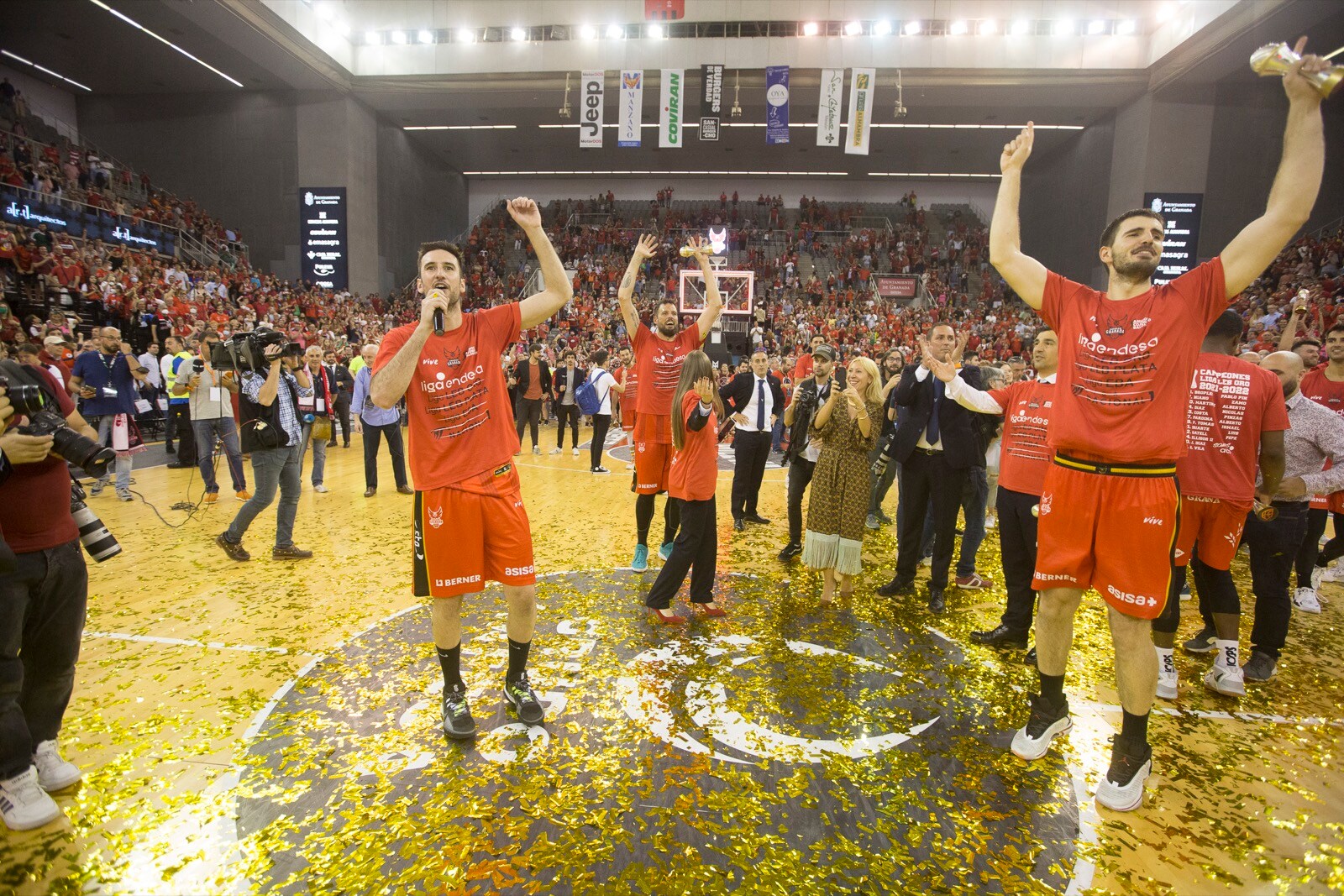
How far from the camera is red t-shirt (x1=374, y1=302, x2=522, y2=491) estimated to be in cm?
287

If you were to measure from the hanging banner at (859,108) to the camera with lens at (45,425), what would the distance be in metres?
18.3

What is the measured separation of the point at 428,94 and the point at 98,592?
881 inches

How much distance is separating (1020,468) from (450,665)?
3.39 m

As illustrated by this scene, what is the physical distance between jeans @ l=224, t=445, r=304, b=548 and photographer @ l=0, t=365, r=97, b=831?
9.34 ft

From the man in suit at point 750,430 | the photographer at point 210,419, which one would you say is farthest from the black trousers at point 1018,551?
the photographer at point 210,419

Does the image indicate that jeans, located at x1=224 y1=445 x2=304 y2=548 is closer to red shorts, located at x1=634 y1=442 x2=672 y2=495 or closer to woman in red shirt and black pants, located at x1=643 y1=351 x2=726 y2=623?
red shorts, located at x1=634 y1=442 x2=672 y2=495

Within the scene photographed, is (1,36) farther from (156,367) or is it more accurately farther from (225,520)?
(225,520)

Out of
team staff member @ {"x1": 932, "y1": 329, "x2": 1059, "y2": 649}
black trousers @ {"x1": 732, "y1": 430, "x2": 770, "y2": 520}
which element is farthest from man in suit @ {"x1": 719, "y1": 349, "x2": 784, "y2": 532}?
team staff member @ {"x1": 932, "y1": 329, "x2": 1059, "y2": 649}

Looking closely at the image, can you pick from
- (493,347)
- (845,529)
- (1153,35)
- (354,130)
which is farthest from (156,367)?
(1153,35)

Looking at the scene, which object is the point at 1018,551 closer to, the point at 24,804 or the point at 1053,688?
the point at 1053,688

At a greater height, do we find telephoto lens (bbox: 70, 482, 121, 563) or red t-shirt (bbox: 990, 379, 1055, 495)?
red t-shirt (bbox: 990, 379, 1055, 495)

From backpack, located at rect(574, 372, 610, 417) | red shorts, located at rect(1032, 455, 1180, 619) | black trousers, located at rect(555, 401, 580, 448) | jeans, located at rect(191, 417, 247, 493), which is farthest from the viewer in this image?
black trousers, located at rect(555, 401, 580, 448)

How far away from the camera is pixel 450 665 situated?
3.06 meters

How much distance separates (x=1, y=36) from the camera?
18297mm
